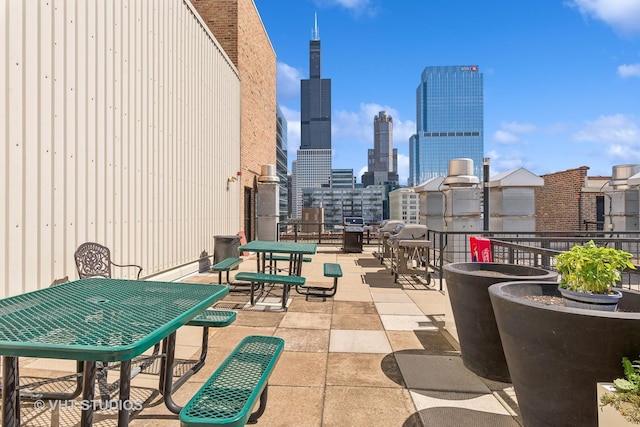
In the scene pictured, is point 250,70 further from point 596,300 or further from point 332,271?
point 596,300

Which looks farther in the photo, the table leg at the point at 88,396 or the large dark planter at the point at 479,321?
the large dark planter at the point at 479,321

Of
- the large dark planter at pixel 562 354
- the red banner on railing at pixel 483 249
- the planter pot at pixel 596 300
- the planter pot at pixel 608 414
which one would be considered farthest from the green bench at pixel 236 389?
the red banner on railing at pixel 483 249

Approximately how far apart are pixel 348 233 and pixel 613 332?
11666 millimetres

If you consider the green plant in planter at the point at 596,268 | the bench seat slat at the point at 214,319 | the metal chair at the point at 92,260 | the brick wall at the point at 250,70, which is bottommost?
the bench seat slat at the point at 214,319

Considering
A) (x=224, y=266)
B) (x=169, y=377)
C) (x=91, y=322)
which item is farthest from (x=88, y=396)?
(x=224, y=266)

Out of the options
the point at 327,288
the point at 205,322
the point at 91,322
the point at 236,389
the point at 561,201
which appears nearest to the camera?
the point at 91,322

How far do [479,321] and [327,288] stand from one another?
368 centimetres

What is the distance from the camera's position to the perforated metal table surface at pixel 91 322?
145cm

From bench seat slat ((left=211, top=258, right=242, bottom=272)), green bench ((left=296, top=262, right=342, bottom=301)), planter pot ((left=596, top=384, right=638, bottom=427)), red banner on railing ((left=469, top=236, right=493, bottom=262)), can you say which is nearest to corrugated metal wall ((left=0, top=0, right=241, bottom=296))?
bench seat slat ((left=211, top=258, right=242, bottom=272))

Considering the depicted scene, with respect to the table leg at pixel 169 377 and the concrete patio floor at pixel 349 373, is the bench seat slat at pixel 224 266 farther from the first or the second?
the table leg at pixel 169 377

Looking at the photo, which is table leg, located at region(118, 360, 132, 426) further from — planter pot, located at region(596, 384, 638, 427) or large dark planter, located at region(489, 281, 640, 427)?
planter pot, located at region(596, 384, 638, 427)

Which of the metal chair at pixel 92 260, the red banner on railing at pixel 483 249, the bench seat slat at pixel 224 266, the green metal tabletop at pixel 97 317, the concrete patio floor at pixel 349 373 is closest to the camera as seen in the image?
the green metal tabletop at pixel 97 317

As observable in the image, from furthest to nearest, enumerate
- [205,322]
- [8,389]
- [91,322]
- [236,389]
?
1. [205,322]
2. [236,389]
3. [91,322]
4. [8,389]

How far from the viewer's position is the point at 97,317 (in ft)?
6.25
